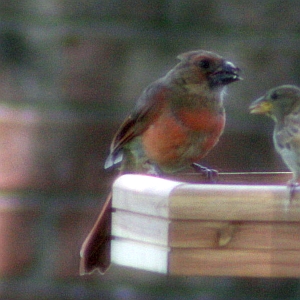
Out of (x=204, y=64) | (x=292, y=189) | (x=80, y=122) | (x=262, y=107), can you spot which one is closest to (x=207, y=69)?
(x=204, y=64)

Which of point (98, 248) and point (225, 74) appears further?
point (225, 74)

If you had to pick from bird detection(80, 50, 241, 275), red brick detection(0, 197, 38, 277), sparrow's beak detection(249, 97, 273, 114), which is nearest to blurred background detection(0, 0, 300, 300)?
red brick detection(0, 197, 38, 277)

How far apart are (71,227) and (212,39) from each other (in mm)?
642

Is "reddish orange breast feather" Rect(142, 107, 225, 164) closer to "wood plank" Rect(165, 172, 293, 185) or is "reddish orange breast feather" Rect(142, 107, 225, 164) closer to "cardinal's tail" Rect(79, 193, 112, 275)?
"wood plank" Rect(165, 172, 293, 185)

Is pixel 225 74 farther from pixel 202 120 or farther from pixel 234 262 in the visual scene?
pixel 234 262

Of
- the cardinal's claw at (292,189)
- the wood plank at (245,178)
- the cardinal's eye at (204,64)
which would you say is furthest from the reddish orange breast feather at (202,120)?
the cardinal's claw at (292,189)

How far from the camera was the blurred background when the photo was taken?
3045 millimetres

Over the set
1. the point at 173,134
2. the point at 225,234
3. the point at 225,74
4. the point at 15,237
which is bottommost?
the point at 15,237

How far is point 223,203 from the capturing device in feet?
6.45

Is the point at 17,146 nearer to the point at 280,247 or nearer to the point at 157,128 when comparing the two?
the point at 157,128

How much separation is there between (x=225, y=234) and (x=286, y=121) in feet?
1.64

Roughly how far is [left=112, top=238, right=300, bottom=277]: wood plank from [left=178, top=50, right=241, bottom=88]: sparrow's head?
0.84m

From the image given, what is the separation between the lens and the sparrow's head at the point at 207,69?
109 inches

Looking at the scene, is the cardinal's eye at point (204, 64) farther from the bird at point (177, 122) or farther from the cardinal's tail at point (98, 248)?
the cardinal's tail at point (98, 248)
